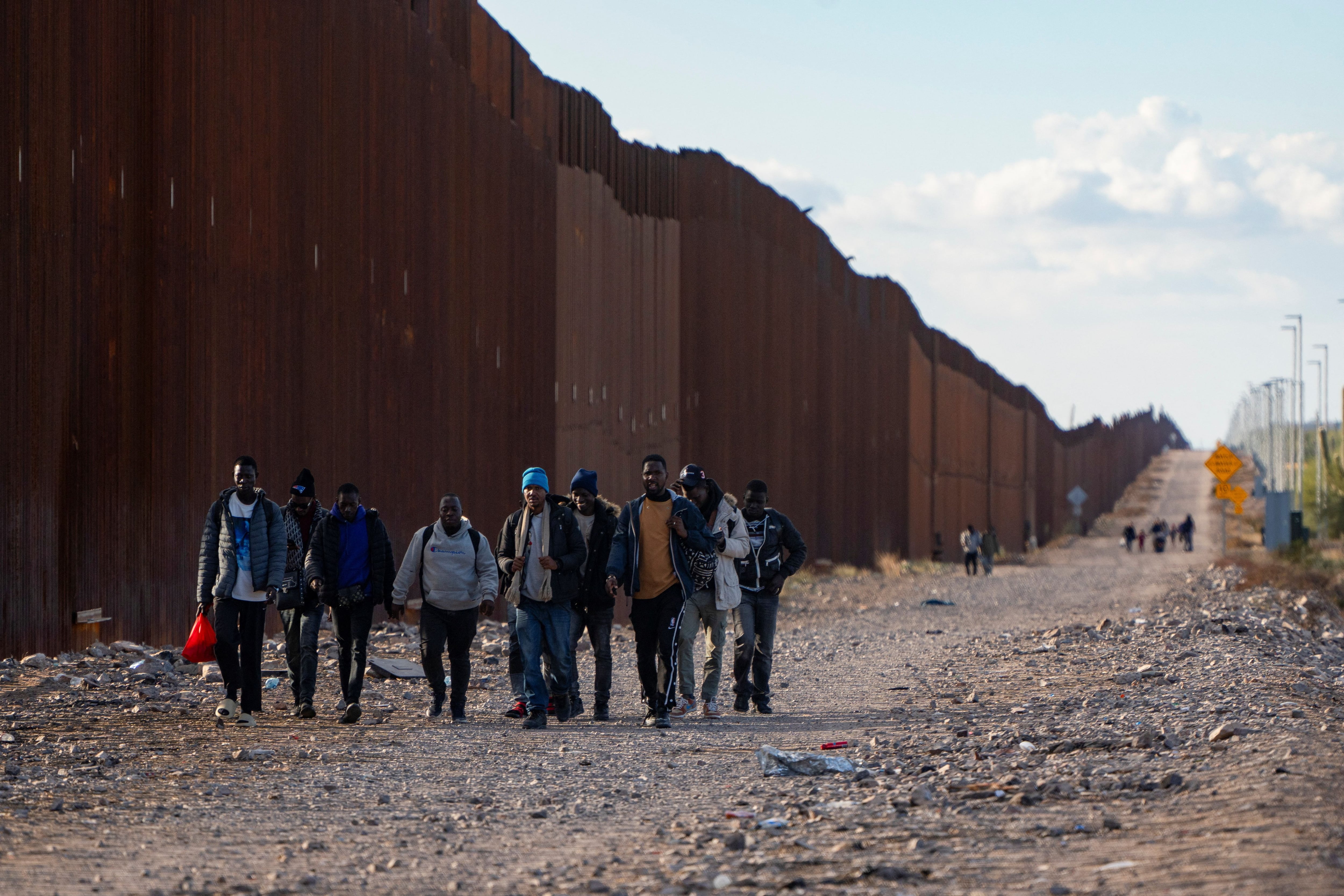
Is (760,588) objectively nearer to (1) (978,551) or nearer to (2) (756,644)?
(2) (756,644)

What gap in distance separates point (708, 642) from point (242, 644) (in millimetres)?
3409

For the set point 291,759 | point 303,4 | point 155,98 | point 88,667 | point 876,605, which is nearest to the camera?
point 291,759

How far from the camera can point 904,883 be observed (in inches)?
235

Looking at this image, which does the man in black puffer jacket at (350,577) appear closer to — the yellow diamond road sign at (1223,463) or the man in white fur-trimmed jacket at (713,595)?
the man in white fur-trimmed jacket at (713,595)

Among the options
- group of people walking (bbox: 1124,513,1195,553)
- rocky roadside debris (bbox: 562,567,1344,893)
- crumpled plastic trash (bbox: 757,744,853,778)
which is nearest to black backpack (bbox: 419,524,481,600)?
rocky roadside debris (bbox: 562,567,1344,893)

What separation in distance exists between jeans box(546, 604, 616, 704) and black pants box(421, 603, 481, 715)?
24.5 inches

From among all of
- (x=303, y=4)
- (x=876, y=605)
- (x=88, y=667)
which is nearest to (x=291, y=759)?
(x=88, y=667)

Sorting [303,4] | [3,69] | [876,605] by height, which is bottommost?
[876,605]

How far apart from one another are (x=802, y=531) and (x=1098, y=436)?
3096 inches

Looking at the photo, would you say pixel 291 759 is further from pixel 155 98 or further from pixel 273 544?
pixel 155 98

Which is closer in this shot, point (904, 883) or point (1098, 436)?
point (904, 883)

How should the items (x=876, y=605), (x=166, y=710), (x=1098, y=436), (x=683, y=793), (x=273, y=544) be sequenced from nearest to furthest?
(x=683, y=793), (x=273, y=544), (x=166, y=710), (x=876, y=605), (x=1098, y=436)

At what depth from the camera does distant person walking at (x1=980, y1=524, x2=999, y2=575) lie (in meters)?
44.7

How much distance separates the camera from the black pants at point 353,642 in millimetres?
11117
